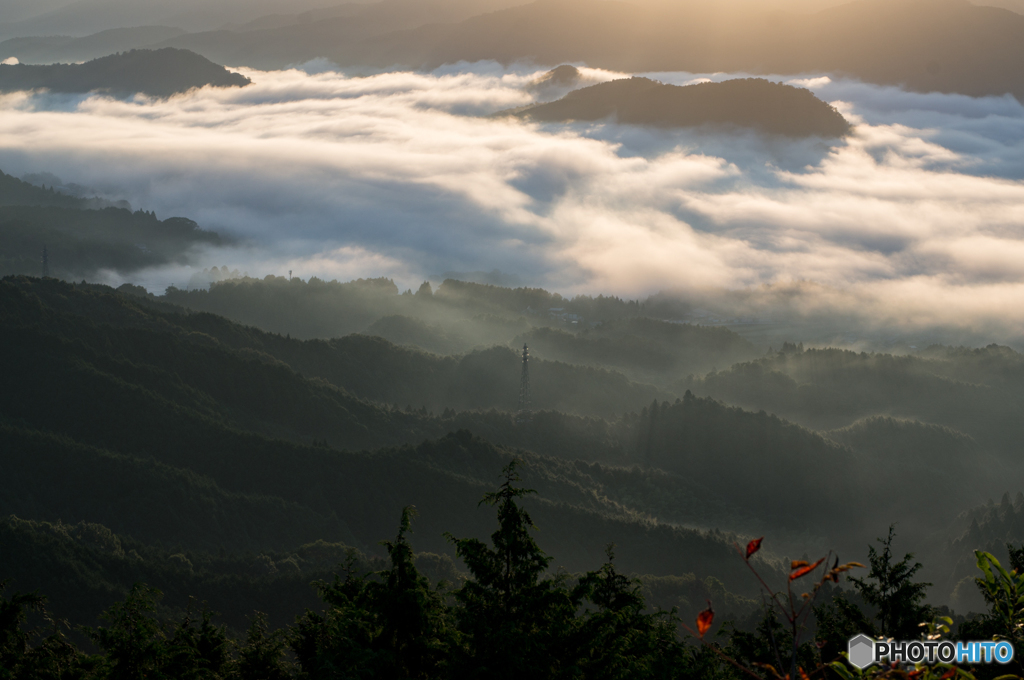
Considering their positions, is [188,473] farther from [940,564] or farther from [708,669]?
[940,564]

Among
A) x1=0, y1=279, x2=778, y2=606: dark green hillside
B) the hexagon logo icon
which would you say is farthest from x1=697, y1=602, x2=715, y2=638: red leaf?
x1=0, y1=279, x2=778, y2=606: dark green hillside

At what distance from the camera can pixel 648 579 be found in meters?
141

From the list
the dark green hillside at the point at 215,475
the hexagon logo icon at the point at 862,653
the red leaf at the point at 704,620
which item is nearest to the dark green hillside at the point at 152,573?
the dark green hillside at the point at 215,475

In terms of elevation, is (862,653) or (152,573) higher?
(862,653)

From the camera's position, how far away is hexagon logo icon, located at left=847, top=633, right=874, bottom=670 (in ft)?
43.1

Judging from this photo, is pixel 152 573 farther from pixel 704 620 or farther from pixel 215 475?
pixel 704 620

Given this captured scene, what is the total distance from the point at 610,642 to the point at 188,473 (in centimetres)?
13919

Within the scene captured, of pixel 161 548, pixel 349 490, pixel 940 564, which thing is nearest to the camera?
pixel 161 548

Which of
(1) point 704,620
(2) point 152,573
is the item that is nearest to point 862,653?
(1) point 704,620

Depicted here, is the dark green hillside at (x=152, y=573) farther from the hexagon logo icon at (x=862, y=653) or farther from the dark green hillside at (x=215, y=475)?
the hexagon logo icon at (x=862, y=653)

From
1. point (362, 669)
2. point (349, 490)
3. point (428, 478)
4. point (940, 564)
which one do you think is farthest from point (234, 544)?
point (940, 564)

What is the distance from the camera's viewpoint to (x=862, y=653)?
43.6 ft

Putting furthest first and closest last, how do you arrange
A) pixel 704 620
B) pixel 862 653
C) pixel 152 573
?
1. pixel 152 573
2. pixel 862 653
3. pixel 704 620

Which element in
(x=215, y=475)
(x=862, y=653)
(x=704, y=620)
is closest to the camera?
(x=704, y=620)
